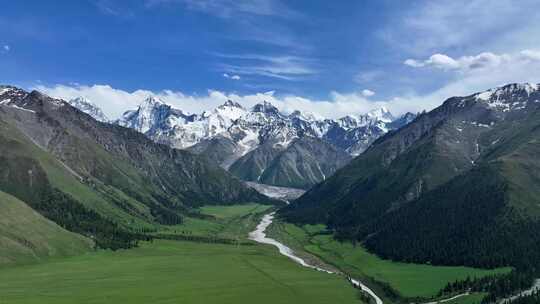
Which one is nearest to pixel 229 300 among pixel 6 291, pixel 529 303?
pixel 6 291

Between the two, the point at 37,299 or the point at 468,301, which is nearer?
the point at 37,299

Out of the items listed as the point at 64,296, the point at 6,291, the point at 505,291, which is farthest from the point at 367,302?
the point at 6,291

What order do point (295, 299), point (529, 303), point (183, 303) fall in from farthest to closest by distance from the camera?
1. point (295, 299)
2. point (183, 303)
3. point (529, 303)

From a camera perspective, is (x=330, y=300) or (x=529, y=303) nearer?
(x=529, y=303)

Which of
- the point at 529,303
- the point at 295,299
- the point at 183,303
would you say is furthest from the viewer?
the point at 295,299

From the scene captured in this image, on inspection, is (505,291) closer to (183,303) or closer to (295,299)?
(295,299)

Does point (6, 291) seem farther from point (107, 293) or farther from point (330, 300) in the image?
point (330, 300)

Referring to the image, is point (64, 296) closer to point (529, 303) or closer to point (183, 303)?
point (183, 303)

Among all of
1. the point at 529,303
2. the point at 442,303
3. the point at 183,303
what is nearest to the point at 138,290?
the point at 183,303
